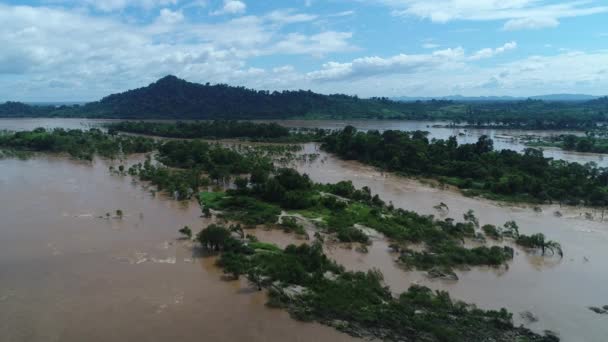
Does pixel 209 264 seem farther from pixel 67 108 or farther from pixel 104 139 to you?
pixel 67 108

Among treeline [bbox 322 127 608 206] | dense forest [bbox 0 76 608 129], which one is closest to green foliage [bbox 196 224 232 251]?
treeline [bbox 322 127 608 206]

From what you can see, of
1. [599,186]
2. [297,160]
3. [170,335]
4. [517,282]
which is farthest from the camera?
[297,160]

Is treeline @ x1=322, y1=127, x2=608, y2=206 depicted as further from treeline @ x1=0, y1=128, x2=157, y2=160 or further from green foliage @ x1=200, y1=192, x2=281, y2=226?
treeline @ x1=0, y1=128, x2=157, y2=160

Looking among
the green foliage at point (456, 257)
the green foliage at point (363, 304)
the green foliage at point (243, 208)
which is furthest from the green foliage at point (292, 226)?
the green foliage at point (456, 257)

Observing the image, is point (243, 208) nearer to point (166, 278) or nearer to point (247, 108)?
point (166, 278)

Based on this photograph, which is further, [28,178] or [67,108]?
[67,108]

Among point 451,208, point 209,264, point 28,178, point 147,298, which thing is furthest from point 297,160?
point 147,298
